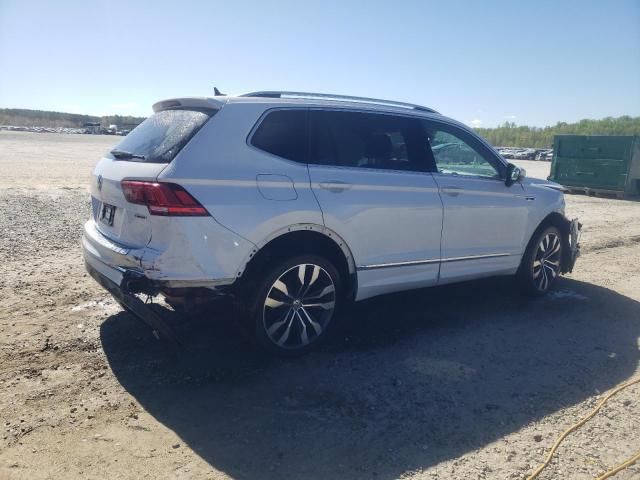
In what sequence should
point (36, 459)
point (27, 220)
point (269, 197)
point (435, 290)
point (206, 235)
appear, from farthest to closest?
point (27, 220)
point (435, 290)
point (269, 197)
point (206, 235)
point (36, 459)

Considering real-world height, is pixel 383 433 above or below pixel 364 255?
below

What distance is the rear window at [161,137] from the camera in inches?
137

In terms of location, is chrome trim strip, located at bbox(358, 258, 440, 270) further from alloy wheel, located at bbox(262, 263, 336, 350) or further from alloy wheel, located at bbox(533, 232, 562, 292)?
alloy wheel, located at bbox(533, 232, 562, 292)

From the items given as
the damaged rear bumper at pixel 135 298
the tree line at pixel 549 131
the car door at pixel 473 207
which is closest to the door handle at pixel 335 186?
the car door at pixel 473 207

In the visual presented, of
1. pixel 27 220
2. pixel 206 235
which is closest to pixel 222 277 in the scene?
pixel 206 235

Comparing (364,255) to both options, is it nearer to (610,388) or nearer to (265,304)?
(265,304)

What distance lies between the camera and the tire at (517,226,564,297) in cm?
561

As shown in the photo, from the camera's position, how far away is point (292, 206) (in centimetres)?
367

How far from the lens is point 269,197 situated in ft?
11.8

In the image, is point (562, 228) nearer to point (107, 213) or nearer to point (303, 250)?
point (303, 250)

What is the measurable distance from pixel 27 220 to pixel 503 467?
8.42 meters

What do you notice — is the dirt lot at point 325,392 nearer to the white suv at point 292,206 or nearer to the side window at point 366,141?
the white suv at point 292,206

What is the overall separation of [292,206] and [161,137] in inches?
42.6

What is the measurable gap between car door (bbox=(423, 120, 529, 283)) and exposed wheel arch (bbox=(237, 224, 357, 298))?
1.11 m
